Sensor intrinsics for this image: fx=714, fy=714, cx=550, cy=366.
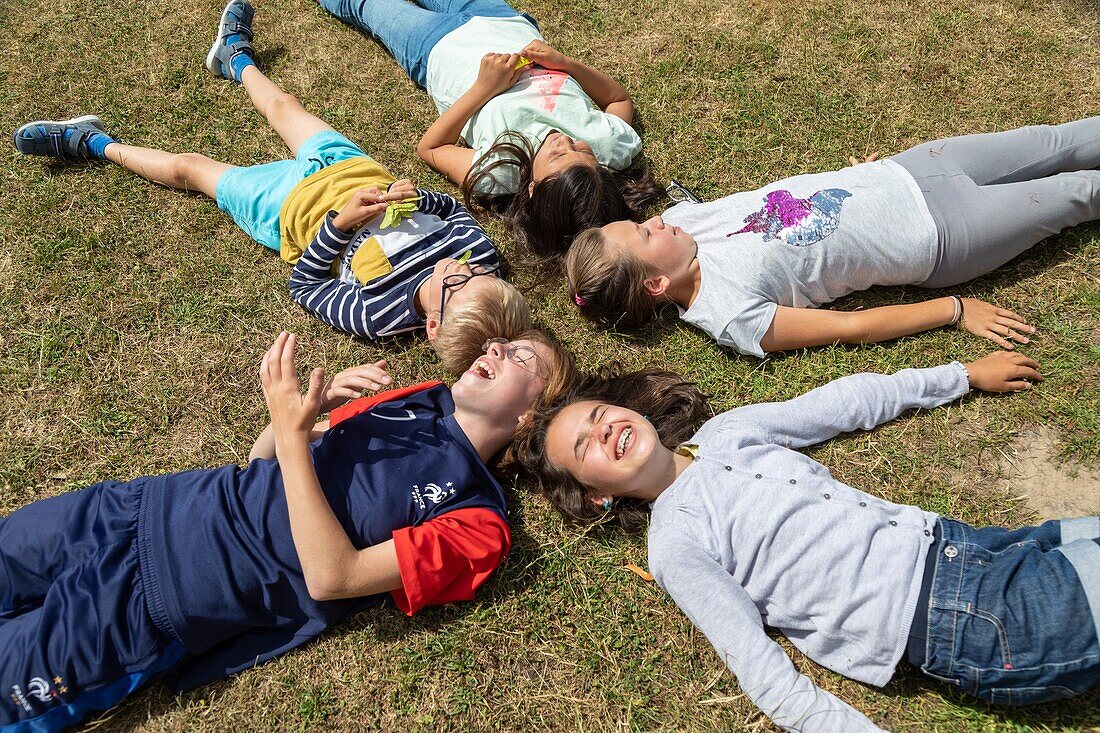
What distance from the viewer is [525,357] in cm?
339

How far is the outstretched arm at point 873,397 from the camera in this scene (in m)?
3.28

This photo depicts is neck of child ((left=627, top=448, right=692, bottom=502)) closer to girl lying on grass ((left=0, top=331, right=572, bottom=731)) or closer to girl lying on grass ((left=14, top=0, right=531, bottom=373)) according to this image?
girl lying on grass ((left=0, top=331, right=572, bottom=731))

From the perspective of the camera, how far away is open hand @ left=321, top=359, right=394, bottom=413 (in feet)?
10.3

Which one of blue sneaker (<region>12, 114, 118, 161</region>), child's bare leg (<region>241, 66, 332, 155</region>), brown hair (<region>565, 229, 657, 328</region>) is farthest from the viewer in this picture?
child's bare leg (<region>241, 66, 332, 155</region>)

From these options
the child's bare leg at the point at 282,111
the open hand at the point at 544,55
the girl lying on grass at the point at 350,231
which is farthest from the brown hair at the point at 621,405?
the child's bare leg at the point at 282,111

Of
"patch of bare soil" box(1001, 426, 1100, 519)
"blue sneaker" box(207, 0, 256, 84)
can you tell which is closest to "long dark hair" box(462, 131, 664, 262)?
"blue sneaker" box(207, 0, 256, 84)

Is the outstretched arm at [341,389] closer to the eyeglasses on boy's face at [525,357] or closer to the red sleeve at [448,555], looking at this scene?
the eyeglasses on boy's face at [525,357]

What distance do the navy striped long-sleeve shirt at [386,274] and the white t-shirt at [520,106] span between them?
578 mm

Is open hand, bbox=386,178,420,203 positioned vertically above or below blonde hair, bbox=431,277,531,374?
above

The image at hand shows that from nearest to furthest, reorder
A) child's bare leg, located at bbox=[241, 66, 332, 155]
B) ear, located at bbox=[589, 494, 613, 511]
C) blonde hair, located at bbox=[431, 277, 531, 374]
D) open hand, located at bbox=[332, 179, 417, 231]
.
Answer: ear, located at bbox=[589, 494, 613, 511] → blonde hair, located at bbox=[431, 277, 531, 374] → open hand, located at bbox=[332, 179, 417, 231] → child's bare leg, located at bbox=[241, 66, 332, 155]

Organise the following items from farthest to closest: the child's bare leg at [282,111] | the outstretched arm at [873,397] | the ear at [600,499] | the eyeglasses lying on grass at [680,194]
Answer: the child's bare leg at [282,111]
the eyeglasses lying on grass at [680,194]
the outstretched arm at [873,397]
the ear at [600,499]

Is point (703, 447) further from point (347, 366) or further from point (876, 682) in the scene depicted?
point (347, 366)

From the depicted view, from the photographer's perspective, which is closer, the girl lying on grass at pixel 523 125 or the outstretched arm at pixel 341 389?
the outstretched arm at pixel 341 389

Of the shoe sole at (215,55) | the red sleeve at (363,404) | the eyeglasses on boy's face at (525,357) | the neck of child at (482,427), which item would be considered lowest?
the neck of child at (482,427)
